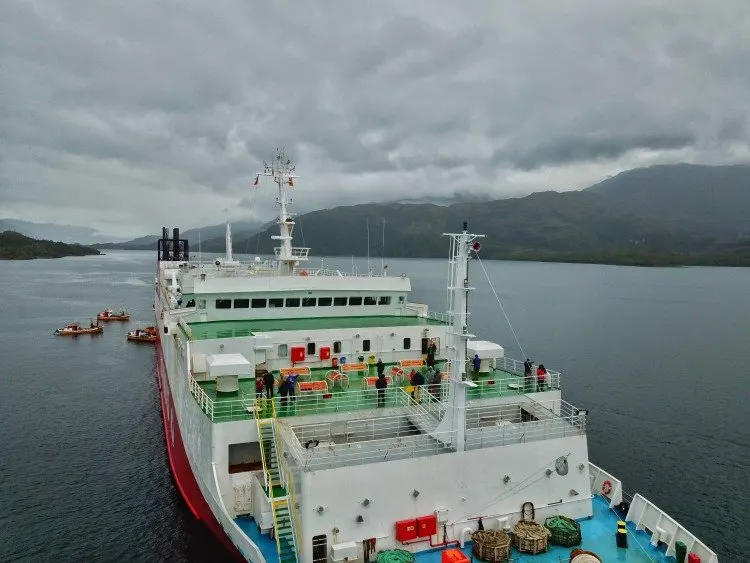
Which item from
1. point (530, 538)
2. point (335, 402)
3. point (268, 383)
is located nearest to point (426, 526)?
point (530, 538)

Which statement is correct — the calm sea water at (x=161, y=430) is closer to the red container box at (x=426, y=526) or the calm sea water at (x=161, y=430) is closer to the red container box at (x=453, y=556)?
the red container box at (x=426, y=526)

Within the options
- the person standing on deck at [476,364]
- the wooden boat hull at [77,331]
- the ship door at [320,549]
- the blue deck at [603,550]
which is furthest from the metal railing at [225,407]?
the wooden boat hull at [77,331]

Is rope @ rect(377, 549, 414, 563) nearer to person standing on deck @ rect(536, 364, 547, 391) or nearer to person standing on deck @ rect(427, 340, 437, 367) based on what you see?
person standing on deck @ rect(536, 364, 547, 391)

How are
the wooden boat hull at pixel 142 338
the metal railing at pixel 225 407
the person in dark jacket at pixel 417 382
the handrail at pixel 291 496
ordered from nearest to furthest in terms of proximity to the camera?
1. the handrail at pixel 291 496
2. the metal railing at pixel 225 407
3. the person in dark jacket at pixel 417 382
4. the wooden boat hull at pixel 142 338

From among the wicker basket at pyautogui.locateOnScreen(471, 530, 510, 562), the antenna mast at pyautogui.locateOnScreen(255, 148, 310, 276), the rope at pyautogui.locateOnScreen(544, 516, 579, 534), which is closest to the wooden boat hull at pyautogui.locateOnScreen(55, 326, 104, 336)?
the antenna mast at pyautogui.locateOnScreen(255, 148, 310, 276)

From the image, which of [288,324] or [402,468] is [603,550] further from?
[288,324]

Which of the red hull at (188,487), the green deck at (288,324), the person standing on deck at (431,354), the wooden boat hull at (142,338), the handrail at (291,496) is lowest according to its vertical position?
the wooden boat hull at (142,338)
